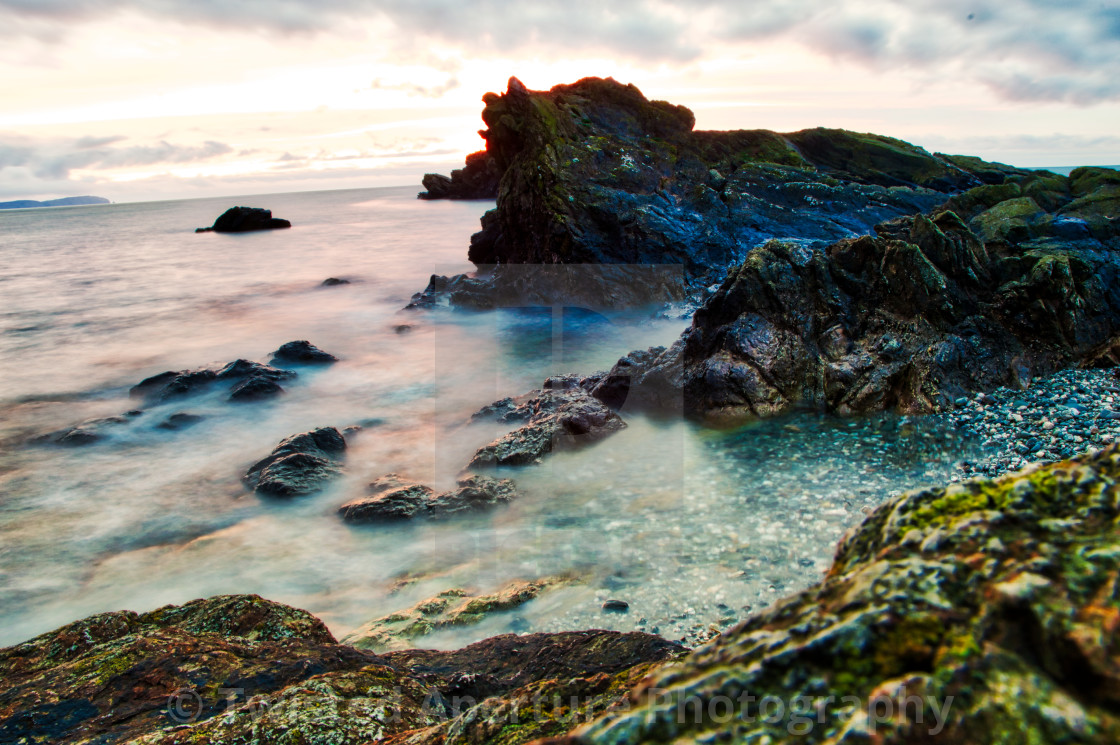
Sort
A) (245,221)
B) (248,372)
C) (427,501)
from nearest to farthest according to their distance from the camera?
1. (427,501)
2. (248,372)
3. (245,221)

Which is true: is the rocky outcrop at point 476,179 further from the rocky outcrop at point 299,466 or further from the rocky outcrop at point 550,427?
the rocky outcrop at point 299,466

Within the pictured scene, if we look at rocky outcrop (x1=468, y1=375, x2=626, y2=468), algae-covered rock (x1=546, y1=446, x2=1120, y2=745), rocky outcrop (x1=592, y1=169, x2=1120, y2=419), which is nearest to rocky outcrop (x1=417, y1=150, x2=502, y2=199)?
rocky outcrop (x1=592, y1=169, x2=1120, y2=419)

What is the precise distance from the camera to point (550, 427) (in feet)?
40.3

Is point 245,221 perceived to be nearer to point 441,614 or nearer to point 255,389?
point 255,389

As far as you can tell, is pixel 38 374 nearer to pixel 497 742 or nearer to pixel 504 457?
pixel 504 457

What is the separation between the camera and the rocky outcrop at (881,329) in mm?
12469

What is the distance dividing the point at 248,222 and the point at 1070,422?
83.3 meters

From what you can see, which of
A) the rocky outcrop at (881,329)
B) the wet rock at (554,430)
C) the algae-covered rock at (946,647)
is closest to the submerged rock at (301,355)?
the wet rock at (554,430)

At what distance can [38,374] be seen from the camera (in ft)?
67.8

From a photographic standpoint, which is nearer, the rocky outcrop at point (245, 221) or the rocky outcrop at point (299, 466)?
the rocky outcrop at point (299, 466)

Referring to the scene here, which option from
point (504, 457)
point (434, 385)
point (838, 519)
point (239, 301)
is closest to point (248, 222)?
point (239, 301)

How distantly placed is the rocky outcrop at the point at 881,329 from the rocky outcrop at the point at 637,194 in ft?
38.5

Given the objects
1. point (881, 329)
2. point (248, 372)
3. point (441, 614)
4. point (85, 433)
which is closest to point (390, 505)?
point (441, 614)

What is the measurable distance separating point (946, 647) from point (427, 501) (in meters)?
9.33
